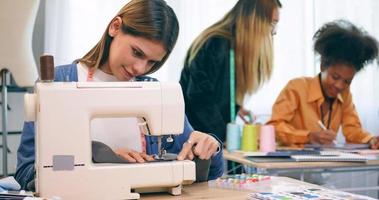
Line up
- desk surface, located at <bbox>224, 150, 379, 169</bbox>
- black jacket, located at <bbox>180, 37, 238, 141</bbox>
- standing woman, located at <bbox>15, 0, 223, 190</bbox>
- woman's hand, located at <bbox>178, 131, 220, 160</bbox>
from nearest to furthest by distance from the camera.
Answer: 1. woman's hand, located at <bbox>178, 131, 220, 160</bbox>
2. standing woman, located at <bbox>15, 0, 223, 190</bbox>
3. desk surface, located at <bbox>224, 150, 379, 169</bbox>
4. black jacket, located at <bbox>180, 37, 238, 141</bbox>

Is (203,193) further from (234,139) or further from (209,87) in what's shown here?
(209,87)

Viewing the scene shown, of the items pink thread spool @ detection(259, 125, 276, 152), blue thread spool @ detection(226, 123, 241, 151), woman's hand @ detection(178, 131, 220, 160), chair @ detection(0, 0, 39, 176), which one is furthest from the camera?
blue thread spool @ detection(226, 123, 241, 151)

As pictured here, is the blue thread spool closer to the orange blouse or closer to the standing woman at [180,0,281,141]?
the orange blouse

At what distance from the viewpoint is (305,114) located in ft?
9.64

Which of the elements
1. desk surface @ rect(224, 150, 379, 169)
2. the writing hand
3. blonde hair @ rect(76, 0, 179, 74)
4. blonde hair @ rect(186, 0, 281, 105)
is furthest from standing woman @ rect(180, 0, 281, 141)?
blonde hair @ rect(76, 0, 179, 74)

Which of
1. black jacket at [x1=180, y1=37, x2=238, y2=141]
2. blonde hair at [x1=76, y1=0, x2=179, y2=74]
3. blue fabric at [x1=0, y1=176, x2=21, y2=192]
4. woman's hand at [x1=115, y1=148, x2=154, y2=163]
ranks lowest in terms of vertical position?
blue fabric at [x1=0, y1=176, x2=21, y2=192]

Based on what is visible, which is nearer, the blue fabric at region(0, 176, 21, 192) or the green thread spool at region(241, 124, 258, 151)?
the blue fabric at region(0, 176, 21, 192)

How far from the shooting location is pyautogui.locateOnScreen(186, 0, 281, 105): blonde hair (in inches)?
126

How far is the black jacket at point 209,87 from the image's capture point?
3.13 metres

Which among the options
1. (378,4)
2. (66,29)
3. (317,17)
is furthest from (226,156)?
(378,4)

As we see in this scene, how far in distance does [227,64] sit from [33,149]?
1950 millimetres

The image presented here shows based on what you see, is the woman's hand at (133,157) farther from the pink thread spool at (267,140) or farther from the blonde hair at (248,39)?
the blonde hair at (248,39)

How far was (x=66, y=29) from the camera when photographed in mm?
2812

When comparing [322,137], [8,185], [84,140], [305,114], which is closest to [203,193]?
[84,140]
